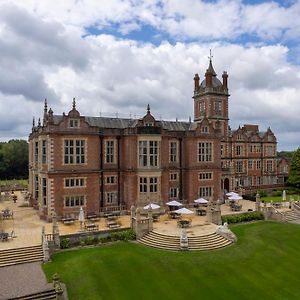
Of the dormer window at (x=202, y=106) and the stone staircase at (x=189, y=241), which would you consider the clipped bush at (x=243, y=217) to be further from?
the dormer window at (x=202, y=106)

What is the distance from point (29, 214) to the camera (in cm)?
4000

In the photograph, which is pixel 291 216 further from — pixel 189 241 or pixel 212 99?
pixel 212 99

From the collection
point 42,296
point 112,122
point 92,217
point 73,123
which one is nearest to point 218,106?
point 112,122

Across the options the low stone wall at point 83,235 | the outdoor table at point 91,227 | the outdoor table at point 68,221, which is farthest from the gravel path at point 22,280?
the outdoor table at point 68,221

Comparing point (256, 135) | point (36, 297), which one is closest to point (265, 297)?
point (36, 297)

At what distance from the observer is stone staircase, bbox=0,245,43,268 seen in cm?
2452

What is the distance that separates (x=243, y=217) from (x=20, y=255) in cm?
Result: 2434

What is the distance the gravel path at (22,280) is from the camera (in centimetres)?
1997

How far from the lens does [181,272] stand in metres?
23.5

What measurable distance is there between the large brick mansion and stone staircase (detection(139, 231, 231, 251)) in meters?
10.4

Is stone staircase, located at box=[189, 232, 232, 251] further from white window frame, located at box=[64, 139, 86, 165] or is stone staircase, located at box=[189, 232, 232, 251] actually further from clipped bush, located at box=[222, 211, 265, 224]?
white window frame, located at box=[64, 139, 86, 165]

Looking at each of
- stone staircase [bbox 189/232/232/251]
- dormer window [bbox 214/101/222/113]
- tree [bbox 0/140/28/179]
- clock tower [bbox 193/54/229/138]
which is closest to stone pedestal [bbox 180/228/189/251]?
stone staircase [bbox 189/232/232/251]

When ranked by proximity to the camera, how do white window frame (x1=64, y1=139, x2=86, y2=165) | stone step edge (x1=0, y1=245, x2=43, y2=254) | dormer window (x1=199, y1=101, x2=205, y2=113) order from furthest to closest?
dormer window (x1=199, y1=101, x2=205, y2=113) → white window frame (x1=64, y1=139, x2=86, y2=165) → stone step edge (x1=0, y1=245, x2=43, y2=254)

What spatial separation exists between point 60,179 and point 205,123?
844 inches
